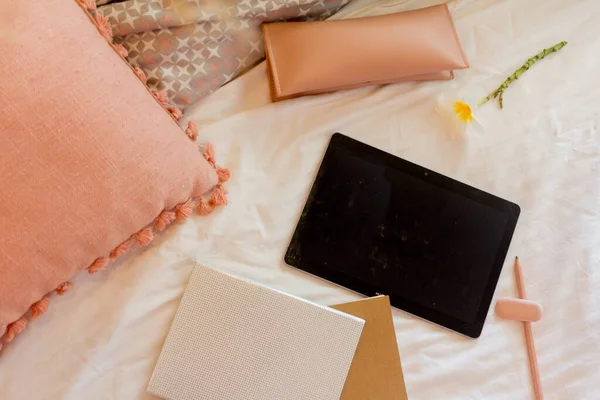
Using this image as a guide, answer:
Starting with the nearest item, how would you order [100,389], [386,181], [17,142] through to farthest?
[17,142] < [100,389] < [386,181]

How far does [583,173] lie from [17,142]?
2.65 feet

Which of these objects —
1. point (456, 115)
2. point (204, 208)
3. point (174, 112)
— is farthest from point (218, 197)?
point (456, 115)

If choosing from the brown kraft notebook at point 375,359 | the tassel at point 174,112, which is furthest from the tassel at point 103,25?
the brown kraft notebook at point 375,359

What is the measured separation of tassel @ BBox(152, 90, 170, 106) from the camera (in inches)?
29.0

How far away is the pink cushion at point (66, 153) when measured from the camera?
58cm

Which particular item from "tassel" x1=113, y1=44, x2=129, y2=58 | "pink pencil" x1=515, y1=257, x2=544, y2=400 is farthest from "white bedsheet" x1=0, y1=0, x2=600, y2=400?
"tassel" x1=113, y1=44, x2=129, y2=58

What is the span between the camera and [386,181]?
804 mm

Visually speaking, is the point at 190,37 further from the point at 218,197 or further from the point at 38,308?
the point at 38,308

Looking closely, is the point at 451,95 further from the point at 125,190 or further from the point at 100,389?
the point at 100,389

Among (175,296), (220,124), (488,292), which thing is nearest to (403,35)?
(220,124)

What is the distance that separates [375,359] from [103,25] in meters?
0.59

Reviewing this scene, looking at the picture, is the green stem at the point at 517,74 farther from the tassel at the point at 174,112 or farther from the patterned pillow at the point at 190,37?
the tassel at the point at 174,112

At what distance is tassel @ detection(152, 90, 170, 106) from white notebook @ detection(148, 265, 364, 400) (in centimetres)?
24

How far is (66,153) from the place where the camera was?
0.60m
